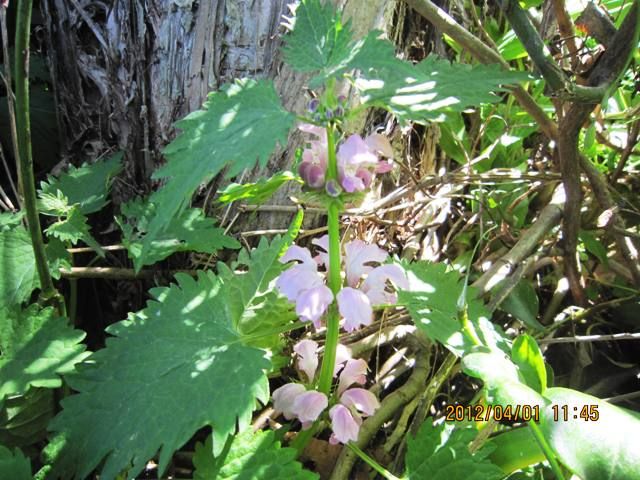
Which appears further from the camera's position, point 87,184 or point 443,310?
point 87,184

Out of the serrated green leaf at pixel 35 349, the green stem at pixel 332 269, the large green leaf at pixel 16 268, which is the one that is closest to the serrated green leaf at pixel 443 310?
the green stem at pixel 332 269

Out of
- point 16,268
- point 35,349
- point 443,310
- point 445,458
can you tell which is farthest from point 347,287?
point 16,268

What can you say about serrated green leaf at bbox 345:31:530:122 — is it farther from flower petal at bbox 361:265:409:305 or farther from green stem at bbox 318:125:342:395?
flower petal at bbox 361:265:409:305

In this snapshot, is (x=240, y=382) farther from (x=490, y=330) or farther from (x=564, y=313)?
(x=564, y=313)

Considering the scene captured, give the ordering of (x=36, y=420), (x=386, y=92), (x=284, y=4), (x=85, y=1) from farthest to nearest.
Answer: (x=85, y=1) → (x=284, y=4) → (x=36, y=420) → (x=386, y=92)

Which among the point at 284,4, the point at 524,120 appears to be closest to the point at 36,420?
the point at 284,4

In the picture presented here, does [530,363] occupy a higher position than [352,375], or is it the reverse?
[530,363]

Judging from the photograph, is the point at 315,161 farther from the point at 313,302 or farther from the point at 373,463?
the point at 373,463

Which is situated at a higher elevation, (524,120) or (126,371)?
(524,120)
